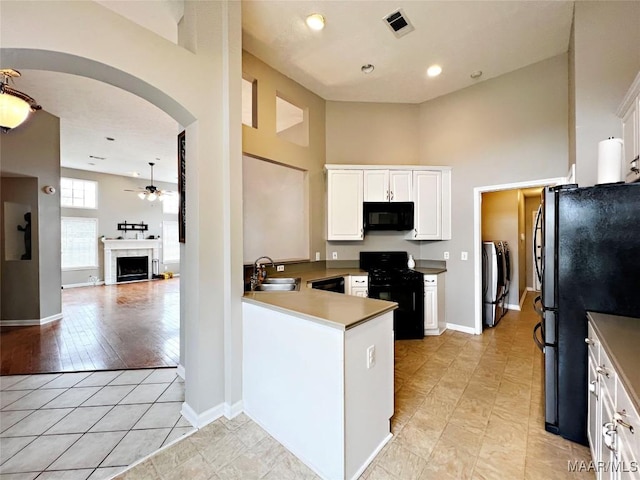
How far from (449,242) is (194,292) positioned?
11.8 ft

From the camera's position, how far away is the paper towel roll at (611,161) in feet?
6.24

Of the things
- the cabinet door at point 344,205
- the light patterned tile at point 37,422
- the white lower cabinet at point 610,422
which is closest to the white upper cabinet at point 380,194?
the cabinet door at point 344,205

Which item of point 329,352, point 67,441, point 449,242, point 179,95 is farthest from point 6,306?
point 449,242

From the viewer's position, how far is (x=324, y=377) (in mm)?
1587

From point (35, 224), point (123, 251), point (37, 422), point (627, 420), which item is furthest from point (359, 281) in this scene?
point (123, 251)

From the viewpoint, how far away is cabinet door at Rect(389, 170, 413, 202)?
4.03 meters

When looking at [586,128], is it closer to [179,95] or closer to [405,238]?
[405,238]

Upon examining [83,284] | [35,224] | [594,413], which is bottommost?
[83,284]

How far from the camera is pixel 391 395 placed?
6.29 ft

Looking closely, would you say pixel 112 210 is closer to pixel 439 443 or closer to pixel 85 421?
pixel 85 421

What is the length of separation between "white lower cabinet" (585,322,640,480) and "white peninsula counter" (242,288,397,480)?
3.41 feet

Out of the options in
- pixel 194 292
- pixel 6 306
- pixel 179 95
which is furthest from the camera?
pixel 6 306

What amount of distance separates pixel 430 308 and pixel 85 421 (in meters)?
3.78

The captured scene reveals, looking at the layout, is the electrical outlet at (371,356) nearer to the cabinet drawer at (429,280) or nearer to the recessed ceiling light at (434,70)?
the cabinet drawer at (429,280)
